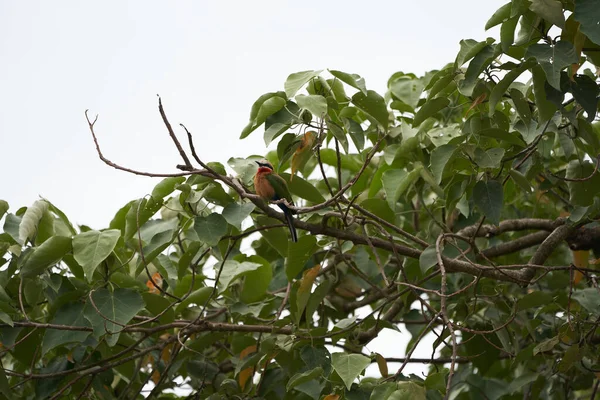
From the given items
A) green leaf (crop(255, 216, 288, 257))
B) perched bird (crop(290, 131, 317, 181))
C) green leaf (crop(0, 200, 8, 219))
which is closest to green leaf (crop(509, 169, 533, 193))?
perched bird (crop(290, 131, 317, 181))

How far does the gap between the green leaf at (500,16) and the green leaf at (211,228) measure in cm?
118

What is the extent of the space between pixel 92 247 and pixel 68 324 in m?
0.37

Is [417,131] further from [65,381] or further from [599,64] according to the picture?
[65,381]

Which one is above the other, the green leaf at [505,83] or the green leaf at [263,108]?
the green leaf at [263,108]

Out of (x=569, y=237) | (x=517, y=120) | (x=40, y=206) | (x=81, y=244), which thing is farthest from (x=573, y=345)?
(x=40, y=206)

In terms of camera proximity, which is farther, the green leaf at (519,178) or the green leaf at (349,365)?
the green leaf at (519,178)

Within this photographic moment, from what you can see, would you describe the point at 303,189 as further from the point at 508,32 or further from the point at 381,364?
the point at 508,32

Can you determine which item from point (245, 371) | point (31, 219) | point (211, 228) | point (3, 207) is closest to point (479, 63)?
point (211, 228)

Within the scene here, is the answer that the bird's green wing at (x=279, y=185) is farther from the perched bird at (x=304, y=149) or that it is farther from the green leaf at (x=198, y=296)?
the green leaf at (x=198, y=296)

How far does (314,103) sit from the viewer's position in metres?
2.56

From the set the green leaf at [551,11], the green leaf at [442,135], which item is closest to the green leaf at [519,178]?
the green leaf at [442,135]

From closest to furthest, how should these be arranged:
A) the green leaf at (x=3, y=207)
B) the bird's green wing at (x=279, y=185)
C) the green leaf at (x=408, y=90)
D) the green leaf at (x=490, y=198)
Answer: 1. the green leaf at (x=490, y=198)
2. the green leaf at (x=3, y=207)
3. the bird's green wing at (x=279, y=185)
4. the green leaf at (x=408, y=90)

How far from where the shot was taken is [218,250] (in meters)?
3.05

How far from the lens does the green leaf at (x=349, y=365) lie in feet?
7.64
